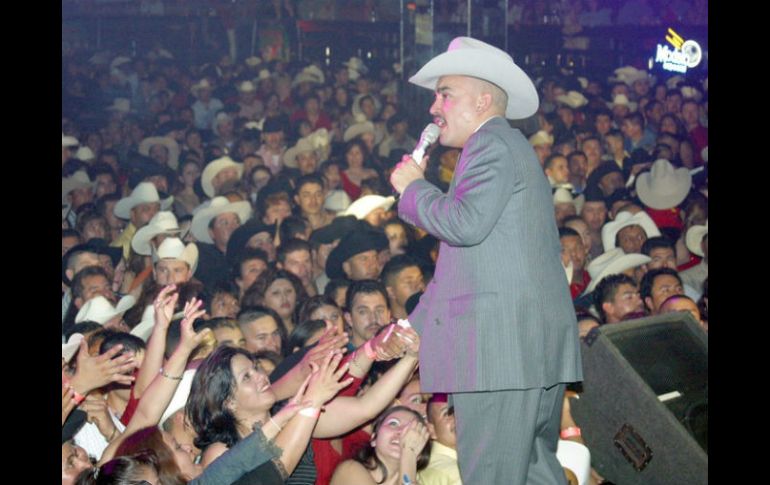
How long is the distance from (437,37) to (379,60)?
21.0 feet

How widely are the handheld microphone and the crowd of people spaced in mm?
563

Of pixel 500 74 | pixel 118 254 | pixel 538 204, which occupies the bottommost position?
pixel 118 254

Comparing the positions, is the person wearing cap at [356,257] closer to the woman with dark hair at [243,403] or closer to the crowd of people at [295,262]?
the crowd of people at [295,262]

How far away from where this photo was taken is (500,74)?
325 cm

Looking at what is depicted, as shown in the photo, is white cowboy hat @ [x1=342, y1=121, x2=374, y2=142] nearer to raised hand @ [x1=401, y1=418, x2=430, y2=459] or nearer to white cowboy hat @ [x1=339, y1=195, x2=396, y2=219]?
white cowboy hat @ [x1=339, y1=195, x2=396, y2=219]

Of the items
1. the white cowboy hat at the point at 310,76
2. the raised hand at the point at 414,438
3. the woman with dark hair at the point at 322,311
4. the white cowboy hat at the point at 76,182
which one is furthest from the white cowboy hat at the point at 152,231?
the white cowboy hat at the point at 310,76

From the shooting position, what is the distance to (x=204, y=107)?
46.5ft

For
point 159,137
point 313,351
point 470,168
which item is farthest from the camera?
point 159,137

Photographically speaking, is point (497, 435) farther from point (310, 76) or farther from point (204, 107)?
point (310, 76)

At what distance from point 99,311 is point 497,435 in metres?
3.01

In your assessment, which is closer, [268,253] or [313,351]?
[313,351]

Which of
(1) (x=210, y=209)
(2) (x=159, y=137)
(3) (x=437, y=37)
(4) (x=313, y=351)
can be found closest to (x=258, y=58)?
(2) (x=159, y=137)

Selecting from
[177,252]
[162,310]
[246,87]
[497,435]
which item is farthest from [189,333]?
[246,87]
